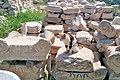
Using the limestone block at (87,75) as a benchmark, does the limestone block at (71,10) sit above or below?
above

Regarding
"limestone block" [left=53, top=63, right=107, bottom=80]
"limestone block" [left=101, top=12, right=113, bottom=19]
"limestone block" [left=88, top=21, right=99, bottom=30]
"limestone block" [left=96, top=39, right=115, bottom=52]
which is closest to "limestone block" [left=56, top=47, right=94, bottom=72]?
"limestone block" [left=53, top=63, right=107, bottom=80]

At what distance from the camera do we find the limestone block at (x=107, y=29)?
604cm

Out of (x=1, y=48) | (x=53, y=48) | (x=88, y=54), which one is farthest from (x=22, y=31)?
(x=88, y=54)

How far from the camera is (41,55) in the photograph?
5.61m

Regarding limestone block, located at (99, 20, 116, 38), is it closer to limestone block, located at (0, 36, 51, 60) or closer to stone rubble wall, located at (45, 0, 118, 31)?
limestone block, located at (0, 36, 51, 60)

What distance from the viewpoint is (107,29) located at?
6125 mm

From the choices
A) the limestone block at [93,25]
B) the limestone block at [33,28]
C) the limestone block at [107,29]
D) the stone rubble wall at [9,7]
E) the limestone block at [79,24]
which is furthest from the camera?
the stone rubble wall at [9,7]

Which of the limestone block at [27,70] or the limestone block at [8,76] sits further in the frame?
the limestone block at [27,70]

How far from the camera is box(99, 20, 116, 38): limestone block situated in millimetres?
6039

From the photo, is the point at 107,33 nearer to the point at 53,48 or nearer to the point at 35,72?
the point at 53,48

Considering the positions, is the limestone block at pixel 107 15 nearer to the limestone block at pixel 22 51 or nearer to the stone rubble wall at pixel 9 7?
the limestone block at pixel 22 51

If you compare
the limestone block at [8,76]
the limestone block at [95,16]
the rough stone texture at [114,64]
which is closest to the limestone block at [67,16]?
the limestone block at [95,16]

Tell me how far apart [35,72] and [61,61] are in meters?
0.67

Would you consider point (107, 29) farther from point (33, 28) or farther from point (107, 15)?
point (107, 15)
